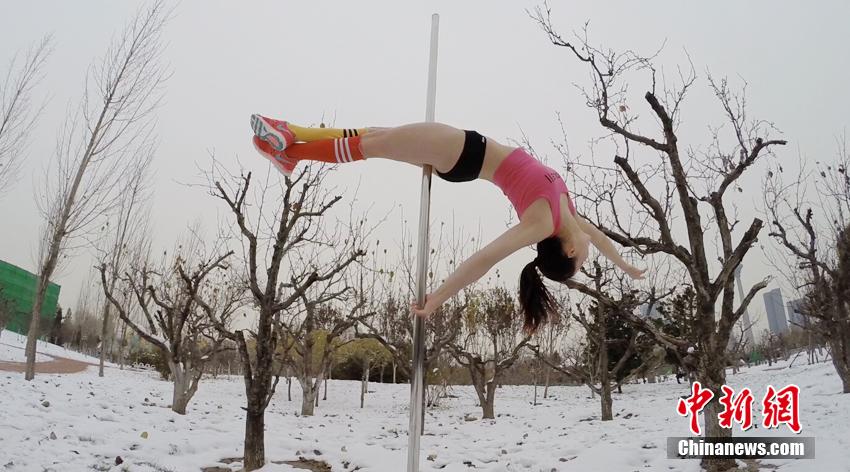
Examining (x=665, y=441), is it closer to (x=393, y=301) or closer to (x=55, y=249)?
(x=393, y=301)

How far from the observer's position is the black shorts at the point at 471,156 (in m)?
2.17

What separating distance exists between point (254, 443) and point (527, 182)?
13.1ft

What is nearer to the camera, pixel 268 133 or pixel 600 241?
pixel 268 133

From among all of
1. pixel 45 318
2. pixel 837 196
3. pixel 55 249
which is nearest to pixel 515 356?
pixel 837 196

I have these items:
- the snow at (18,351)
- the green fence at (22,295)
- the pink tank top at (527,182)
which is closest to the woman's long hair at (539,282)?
the pink tank top at (527,182)

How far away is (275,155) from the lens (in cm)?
243

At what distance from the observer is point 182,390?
7.70 metres

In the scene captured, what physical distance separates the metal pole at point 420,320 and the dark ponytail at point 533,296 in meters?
0.59

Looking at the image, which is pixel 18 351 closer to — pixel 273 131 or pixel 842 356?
pixel 273 131

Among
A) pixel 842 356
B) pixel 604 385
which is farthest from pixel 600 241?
pixel 842 356

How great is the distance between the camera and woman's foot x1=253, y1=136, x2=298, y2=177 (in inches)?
95.3

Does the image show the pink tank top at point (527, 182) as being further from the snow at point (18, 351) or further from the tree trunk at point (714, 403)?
the snow at point (18, 351)

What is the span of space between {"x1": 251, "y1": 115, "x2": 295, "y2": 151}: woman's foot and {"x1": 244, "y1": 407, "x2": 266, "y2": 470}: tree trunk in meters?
3.35

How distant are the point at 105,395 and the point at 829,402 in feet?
33.2
